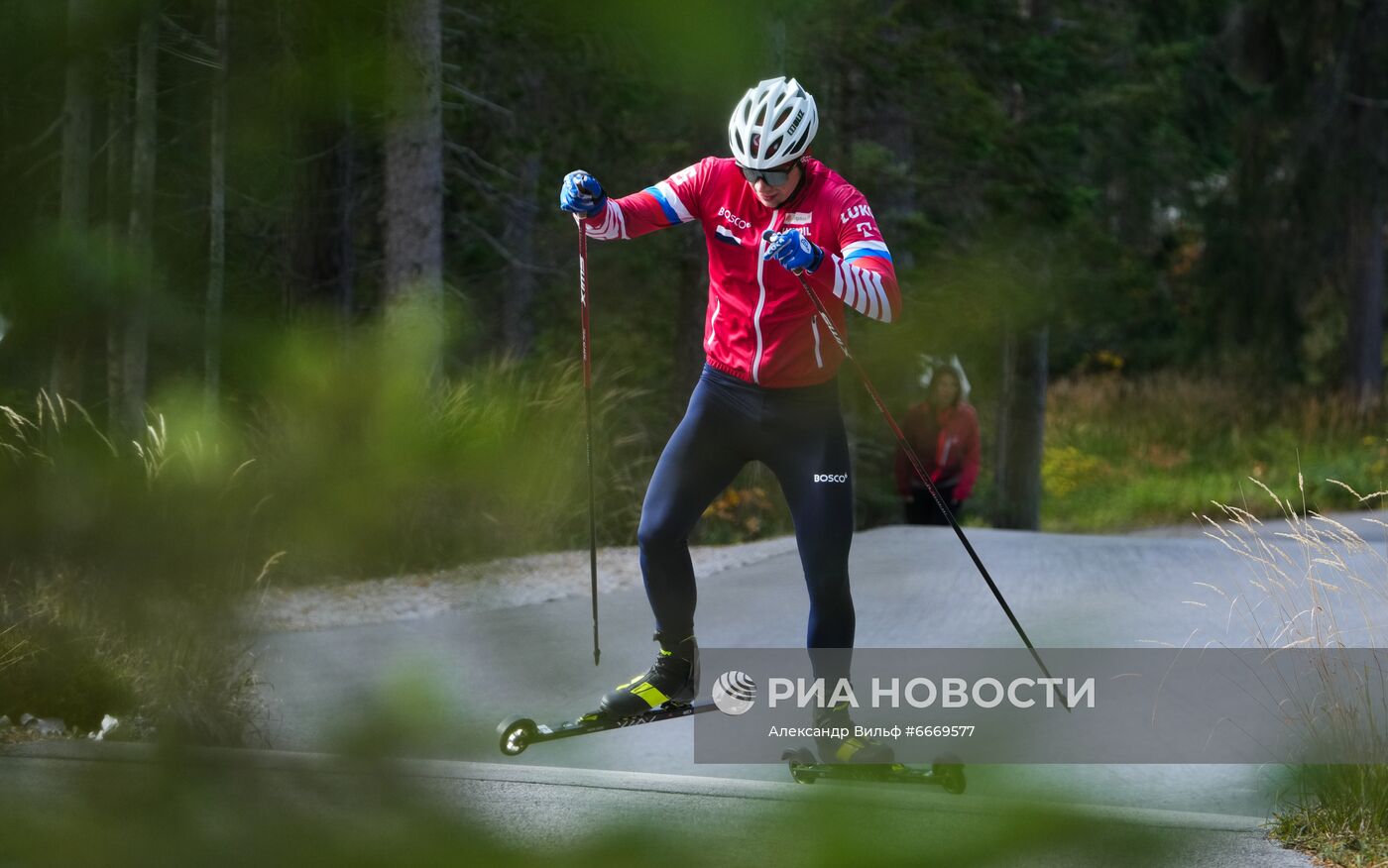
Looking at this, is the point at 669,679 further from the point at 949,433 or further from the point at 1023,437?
the point at 1023,437

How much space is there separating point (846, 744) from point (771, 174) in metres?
1.46

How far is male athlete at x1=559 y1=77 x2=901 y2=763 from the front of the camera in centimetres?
394

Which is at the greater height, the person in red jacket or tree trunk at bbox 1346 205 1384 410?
tree trunk at bbox 1346 205 1384 410

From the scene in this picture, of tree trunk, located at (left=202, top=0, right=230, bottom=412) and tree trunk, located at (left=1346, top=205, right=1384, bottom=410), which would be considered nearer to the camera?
tree trunk, located at (left=202, top=0, right=230, bottom=412)

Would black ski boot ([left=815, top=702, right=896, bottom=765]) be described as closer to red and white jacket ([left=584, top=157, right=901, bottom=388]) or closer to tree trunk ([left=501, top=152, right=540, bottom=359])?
red and white jacket ([left=584, top=157, right=901, bottom=388])

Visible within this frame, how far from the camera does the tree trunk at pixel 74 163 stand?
2.91 ft

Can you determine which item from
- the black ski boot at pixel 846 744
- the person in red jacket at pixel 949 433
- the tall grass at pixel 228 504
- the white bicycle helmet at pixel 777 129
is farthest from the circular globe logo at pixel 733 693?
the person in red jacket at pixel 949 433

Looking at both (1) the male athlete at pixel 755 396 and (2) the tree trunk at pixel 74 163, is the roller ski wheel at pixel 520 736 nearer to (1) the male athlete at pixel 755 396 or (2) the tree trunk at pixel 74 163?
(2) the tree trunk at pixel 74 163

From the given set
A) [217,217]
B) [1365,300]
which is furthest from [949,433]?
[1365,300]

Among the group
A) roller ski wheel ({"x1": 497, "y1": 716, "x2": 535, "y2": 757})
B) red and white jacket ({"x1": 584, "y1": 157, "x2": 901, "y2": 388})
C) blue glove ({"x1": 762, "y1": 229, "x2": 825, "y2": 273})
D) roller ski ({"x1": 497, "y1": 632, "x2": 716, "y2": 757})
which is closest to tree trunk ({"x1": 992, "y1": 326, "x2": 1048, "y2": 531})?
roller ski ({"x1": 497, "y1": 632, "x2": 716, "y2": 757})

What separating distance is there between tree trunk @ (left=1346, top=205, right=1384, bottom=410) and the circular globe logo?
20.3 metres

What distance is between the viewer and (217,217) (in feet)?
3.10

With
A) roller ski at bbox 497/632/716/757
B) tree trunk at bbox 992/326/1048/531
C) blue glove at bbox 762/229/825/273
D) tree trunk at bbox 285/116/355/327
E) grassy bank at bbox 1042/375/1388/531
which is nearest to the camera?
tree trunk at bbox 285/116/355/327

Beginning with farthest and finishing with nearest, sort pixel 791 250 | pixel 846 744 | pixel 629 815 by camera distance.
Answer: pixel 846 744 → pixel 791 250 → pixel 629 815
